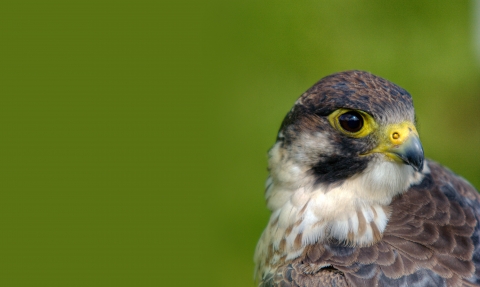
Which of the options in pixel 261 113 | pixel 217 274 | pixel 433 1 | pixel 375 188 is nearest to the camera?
pixel 375 188

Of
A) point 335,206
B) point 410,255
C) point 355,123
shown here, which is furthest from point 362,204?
point 355,123

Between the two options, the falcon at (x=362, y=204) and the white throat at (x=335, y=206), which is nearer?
the falcon at (x=362, y=204)

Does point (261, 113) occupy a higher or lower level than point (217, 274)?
higher

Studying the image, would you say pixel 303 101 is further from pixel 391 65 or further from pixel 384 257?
pixel 391 65

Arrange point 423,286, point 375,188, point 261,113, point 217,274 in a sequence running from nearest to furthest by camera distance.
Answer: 1. point 423,286
2. point 375,188
3. point 217,274
4. point 261,113

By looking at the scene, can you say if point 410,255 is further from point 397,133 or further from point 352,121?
point 352,121

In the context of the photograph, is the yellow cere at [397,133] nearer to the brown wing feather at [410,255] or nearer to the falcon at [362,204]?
the falcon at [362,204]

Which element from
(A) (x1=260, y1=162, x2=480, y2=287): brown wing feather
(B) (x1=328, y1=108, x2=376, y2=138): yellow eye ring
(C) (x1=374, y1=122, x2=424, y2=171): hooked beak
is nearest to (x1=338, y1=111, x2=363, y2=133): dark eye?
(B) (x1=328, y1=108, x2=376, y2=138): yellow eye ring

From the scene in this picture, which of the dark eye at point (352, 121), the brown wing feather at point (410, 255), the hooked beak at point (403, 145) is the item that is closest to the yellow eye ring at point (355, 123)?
the dark eye at point (352, 121)

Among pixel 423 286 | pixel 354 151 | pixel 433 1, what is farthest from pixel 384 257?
pixel 433 1
